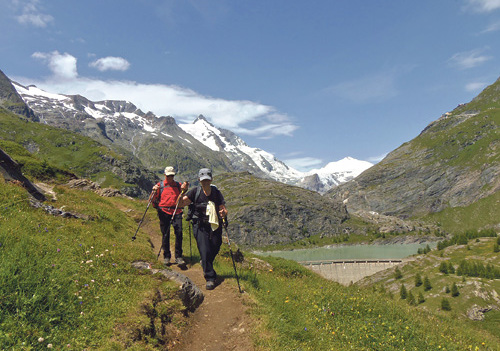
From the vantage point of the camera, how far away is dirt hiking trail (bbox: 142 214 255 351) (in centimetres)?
792

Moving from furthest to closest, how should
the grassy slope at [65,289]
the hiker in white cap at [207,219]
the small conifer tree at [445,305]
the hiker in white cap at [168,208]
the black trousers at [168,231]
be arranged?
the small conifer tree at [445,305] < the hiker in white cap at [168,208] < the black trousers at [168,231] < the hiker in white cap at [207,219] < the grassy slope at [65,289]

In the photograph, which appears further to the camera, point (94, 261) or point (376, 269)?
point (376, 269)

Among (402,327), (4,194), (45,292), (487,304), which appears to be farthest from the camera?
(487,304)

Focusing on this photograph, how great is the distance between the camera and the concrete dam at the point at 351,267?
489 ft

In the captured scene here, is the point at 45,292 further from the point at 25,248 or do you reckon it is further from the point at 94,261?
the point at 94,261

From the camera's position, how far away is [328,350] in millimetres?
7879

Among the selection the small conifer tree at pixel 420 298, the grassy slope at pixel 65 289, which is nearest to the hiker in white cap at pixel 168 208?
the grassy slope at pixel 65 289

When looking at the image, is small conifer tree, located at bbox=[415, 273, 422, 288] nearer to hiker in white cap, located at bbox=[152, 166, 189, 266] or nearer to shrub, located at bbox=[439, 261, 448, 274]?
shrub, located at bbox=[439, 261, 448, 274]

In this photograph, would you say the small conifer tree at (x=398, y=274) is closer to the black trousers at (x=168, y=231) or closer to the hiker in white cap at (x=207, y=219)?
the black trousers at (x=168, y=231)

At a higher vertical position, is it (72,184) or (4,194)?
(72,184)

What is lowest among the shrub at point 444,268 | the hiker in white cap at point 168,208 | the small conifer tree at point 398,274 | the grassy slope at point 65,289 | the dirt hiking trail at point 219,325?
the small conifer tree at point 398,274

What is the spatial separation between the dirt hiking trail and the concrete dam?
148m

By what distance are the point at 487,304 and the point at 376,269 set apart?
62.9 m

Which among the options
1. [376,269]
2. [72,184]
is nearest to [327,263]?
[376,269]
